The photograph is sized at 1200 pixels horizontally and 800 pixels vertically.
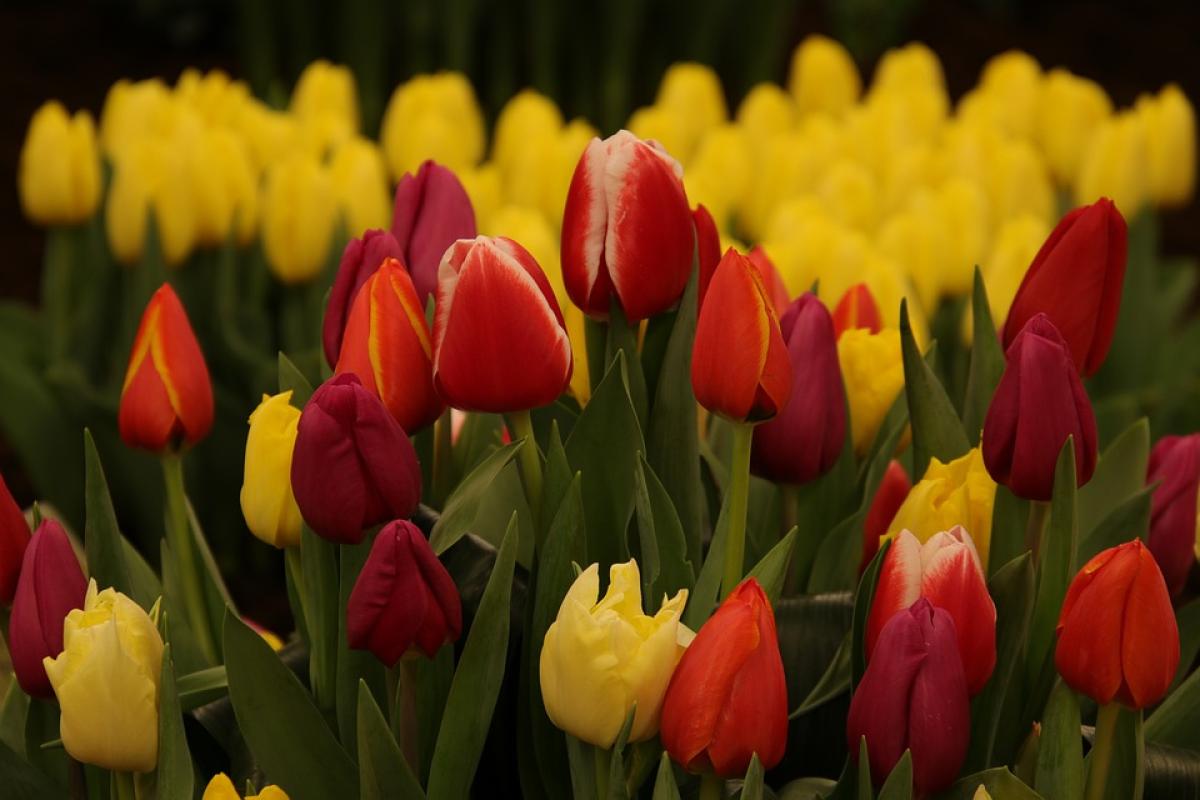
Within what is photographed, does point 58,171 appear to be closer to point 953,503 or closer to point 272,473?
point 272,473

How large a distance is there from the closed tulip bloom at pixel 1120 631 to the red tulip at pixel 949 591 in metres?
0.04

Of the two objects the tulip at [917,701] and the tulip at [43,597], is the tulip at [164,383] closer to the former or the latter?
the tulip at [43,597]

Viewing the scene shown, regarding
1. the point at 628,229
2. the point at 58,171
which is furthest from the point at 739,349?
the point at 58,171

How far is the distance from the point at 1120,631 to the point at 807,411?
0.27 m

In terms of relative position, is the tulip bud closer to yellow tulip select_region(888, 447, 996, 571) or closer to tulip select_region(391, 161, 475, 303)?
yellow tulip select_region(888, 447, 996, 571)

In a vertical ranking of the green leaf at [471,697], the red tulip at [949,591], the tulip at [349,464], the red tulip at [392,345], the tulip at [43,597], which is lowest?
the green leaf at [471,697]

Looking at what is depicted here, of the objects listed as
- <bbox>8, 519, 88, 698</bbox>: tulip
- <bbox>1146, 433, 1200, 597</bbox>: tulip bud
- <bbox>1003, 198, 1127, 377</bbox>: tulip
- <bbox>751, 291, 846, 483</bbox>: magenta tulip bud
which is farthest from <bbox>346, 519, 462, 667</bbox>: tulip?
<bbox>1146, 433, 1200, 597</bbox>: tulip bud

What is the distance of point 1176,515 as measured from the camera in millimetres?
1147

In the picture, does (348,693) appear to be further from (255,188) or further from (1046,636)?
(255,188)

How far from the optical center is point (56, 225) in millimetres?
2377

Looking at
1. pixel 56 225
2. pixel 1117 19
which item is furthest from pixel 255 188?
pixel 1117 19

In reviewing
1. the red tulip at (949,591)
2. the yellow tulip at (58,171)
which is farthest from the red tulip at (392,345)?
the yellow tulip at (58,171)

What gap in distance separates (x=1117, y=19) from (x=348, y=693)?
6.03 m

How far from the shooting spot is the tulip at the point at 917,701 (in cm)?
84
